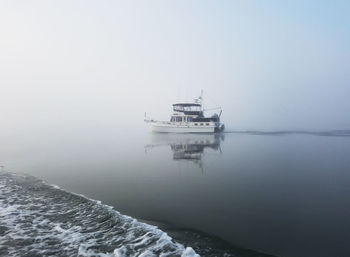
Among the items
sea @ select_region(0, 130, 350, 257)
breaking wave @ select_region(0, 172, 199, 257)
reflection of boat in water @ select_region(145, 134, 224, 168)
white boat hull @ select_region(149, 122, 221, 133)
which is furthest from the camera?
white boat hull @ select_region(149, 122, 221, 133)

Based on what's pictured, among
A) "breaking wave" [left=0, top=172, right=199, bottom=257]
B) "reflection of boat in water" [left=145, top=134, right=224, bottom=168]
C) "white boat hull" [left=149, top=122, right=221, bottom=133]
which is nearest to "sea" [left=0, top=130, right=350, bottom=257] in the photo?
"breaking wave" [left=0, top=172, right=199, bottom=257]

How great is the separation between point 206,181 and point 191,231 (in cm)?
939

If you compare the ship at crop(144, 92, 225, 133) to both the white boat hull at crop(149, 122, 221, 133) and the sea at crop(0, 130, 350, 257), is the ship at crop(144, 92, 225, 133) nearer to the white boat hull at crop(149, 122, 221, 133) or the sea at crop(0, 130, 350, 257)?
the white boat hull at crop(149, 122, 221, 133)

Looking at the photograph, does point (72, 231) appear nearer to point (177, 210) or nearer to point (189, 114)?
point (177, 210)

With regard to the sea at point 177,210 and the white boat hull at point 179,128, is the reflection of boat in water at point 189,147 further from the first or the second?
the white boat hull at point 179,128

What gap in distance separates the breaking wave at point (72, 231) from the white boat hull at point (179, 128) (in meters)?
55.8

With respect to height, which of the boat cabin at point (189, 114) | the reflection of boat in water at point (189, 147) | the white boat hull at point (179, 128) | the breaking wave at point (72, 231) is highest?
the boat cabin at point (189, 114)

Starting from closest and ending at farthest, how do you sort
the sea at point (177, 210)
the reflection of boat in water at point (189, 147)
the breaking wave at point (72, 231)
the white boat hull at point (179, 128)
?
the breaking wave at point (72, 231) < the sea at point (177, 210) < the reflection of boat in water at point (189, 147) < the white boat hull at point (179, 128)

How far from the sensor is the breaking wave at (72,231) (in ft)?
31.4

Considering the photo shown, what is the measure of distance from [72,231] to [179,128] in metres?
61.9

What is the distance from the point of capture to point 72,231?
1120cm

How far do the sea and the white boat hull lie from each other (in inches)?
1728

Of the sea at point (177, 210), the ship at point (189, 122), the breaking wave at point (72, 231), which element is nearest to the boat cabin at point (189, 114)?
the ship at point (189, 122)

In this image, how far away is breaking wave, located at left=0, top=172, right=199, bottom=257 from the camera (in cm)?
956
